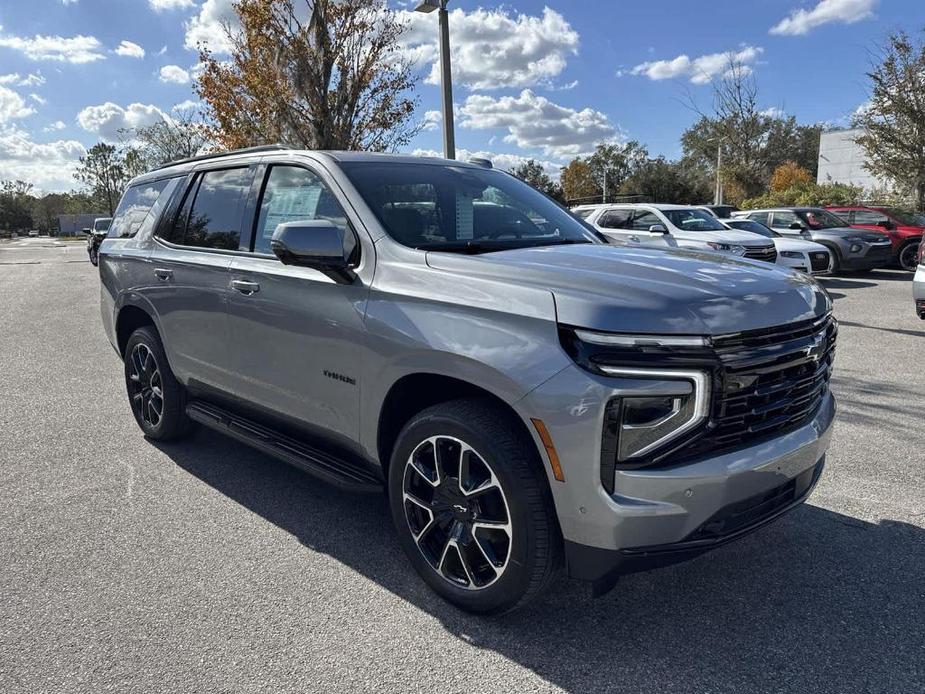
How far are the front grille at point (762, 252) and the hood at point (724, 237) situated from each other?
0.25ft

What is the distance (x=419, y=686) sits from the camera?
2.44 metres

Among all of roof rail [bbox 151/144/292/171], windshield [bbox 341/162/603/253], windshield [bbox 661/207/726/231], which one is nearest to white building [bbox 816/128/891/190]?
windshield [bbox 661/207/726/231]

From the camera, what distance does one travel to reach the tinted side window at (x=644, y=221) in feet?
44.6

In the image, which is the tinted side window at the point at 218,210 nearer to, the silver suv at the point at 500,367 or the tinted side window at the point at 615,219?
the silver suv at the point at 500,367

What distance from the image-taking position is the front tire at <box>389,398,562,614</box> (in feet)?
8.21

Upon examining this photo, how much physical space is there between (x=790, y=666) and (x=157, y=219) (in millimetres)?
4468

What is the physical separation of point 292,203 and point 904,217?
18150 mm

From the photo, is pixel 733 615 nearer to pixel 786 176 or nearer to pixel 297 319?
pixel 297 319

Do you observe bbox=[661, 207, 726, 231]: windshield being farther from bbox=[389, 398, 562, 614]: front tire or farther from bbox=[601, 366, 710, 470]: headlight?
bbox=[601, 366, 710, 470]: headlight

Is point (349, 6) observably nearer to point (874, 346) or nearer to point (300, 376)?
point (874, 346)

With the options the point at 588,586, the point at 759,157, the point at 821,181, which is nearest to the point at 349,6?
the point at 588,586

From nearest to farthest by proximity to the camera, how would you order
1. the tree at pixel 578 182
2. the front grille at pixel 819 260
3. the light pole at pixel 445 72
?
the light pole at pixel 445 72
the front grille at pixel 819 260
the tree at pixel 578 182

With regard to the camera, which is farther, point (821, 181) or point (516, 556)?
point (821, 181)

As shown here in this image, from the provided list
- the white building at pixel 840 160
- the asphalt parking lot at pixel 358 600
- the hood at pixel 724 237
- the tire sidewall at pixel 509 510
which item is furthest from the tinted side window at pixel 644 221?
the white building at pixel 840 160
